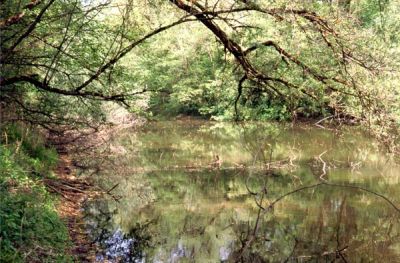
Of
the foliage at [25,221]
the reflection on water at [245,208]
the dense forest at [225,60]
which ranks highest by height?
the dense forest at [225,60]

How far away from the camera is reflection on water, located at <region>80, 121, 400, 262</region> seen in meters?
7.86

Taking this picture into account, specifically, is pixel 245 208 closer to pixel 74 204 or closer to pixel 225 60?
pixel 74 204

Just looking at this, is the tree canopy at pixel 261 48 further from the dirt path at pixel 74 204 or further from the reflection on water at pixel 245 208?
the dirt path at pixel 74 204

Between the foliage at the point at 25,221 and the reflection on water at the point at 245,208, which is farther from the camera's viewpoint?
the reflection on water at the point at 245,208

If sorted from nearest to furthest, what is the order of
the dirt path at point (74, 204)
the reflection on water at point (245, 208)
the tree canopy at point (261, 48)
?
the tree canopy at point (261, 48) < the dirt path at point (74, 204) < the reflection on water at point (245, 208)

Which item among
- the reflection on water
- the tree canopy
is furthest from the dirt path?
the tree canopy

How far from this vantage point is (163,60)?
1241 inches

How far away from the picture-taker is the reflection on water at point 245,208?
310 inches

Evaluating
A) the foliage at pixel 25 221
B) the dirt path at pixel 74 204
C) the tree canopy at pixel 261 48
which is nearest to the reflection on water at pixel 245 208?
the dirt path at pixel 74 204

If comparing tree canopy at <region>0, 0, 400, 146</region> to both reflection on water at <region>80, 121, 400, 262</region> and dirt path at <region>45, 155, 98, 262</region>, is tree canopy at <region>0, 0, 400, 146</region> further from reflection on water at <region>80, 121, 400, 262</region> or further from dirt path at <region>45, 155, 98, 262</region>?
dirt path at <region>45, 155, 98, 262</region>

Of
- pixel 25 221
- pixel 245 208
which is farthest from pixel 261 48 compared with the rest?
pixel 245 208

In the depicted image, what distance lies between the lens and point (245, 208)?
415 inches

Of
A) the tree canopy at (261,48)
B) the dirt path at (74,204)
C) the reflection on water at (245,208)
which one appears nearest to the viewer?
the tree canopy at (261,48)

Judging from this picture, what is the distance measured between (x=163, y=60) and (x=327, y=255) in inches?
983
